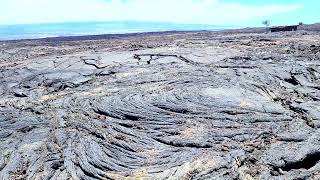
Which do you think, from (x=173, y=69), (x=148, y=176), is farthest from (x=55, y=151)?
(x=173, y=69)

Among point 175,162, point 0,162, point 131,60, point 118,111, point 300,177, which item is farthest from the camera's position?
point 131,60

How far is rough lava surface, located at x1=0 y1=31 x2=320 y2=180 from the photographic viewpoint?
424 inches

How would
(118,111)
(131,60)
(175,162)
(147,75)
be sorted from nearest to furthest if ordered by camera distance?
(175,162) → (118,111) → (147,75) → (131,60)

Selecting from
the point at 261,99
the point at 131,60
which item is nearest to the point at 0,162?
the point at 261,99

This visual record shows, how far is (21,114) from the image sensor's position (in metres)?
15.7

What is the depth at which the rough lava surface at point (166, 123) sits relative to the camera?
1076cm

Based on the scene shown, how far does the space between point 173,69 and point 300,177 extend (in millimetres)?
12758

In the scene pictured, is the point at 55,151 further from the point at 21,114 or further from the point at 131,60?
the point at 131,60

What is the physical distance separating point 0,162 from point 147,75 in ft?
33.8

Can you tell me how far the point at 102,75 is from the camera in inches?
870

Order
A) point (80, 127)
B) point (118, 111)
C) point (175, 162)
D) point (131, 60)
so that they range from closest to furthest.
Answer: point (175, 162) → point (80, 127) → point (118, 111) → point (131, 60)

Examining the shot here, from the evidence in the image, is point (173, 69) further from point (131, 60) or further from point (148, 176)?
point (148, 176)

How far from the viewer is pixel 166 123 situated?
1352cm

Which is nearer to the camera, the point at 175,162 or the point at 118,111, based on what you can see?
the point at 175,162
